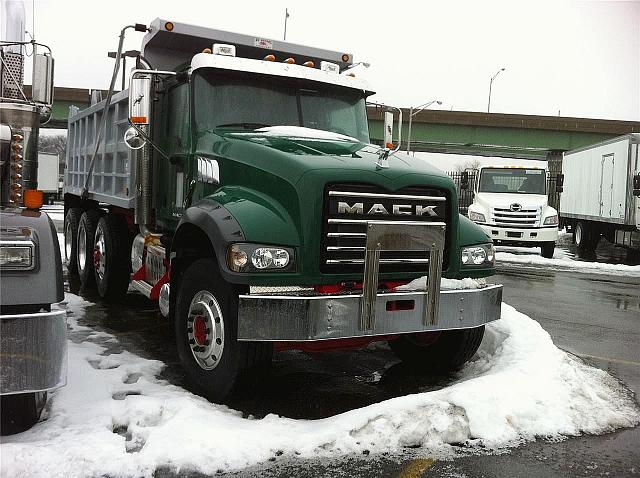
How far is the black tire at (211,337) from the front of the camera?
454 cm

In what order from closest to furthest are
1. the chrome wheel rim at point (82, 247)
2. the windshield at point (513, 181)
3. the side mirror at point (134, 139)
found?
the side mirror at point (134, 139)
the chrome wheel rim at point (82, 247)
the windshield at point (513, 181)

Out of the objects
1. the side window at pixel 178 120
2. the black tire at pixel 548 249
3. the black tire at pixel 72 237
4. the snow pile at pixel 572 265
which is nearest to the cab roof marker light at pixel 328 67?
the side window at pixel 178 120

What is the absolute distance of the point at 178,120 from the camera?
246 inches

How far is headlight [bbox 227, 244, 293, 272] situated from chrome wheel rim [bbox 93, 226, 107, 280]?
4721mm

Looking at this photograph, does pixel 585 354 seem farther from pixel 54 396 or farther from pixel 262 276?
pixel 54 396

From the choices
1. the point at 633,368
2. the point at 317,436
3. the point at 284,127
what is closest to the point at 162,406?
the point at 317,436

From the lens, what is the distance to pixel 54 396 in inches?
178

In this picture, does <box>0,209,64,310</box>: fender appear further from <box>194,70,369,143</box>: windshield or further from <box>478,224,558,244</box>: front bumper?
<box>478,224,558,244</box>: front bumper

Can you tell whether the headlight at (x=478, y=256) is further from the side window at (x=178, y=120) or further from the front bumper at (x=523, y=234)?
the front bumper at (x=523, y=234)

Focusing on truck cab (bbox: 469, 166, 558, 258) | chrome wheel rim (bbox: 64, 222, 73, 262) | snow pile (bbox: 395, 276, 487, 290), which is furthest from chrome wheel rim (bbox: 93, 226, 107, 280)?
truck cab (bbox: 469, 166, 558, 258)

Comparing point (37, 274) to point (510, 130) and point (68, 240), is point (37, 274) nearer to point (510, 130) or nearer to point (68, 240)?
point (68, 240)

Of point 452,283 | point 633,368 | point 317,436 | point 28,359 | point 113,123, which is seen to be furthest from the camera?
point 113,123

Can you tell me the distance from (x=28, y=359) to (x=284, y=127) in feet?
10.4

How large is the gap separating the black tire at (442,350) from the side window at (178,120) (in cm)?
268
